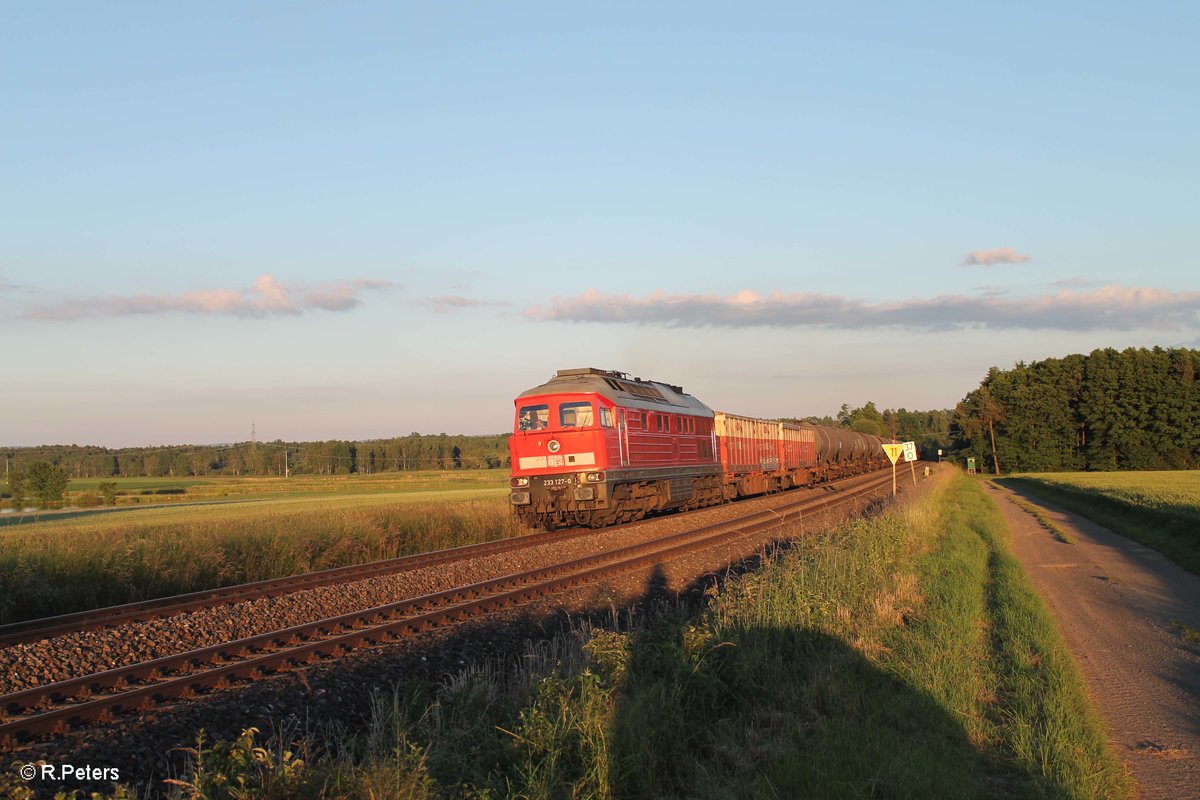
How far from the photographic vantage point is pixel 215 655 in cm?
942

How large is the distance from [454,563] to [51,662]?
8.03 meters

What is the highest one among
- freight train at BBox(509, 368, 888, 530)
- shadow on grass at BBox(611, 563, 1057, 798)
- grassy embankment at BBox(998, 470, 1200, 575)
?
freight train at BBox(509, 368, 888, 530)

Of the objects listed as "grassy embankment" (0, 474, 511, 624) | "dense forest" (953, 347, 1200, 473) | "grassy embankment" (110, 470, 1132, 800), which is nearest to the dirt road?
"grassy embankment" (110, 470, 1132, 800)

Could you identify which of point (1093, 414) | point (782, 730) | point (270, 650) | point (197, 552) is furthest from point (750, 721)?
point (1093, 414)

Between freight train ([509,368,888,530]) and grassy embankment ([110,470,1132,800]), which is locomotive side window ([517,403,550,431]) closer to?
freight train ([509,368,888,530])

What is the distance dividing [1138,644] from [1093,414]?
84.0 m

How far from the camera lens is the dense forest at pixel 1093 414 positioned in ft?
259

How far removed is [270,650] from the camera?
32.3ft

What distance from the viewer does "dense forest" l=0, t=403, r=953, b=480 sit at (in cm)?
14725

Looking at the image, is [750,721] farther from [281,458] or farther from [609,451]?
[281,458]

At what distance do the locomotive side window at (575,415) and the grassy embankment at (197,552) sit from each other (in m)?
4.52

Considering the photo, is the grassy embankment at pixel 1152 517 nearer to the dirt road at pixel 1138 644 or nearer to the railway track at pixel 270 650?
the dirt road at pixel 1138 644

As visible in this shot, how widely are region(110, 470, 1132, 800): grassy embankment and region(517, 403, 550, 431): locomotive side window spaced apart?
39.4 ft

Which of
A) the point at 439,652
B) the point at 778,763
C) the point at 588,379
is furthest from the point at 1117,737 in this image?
the point at 588,379
